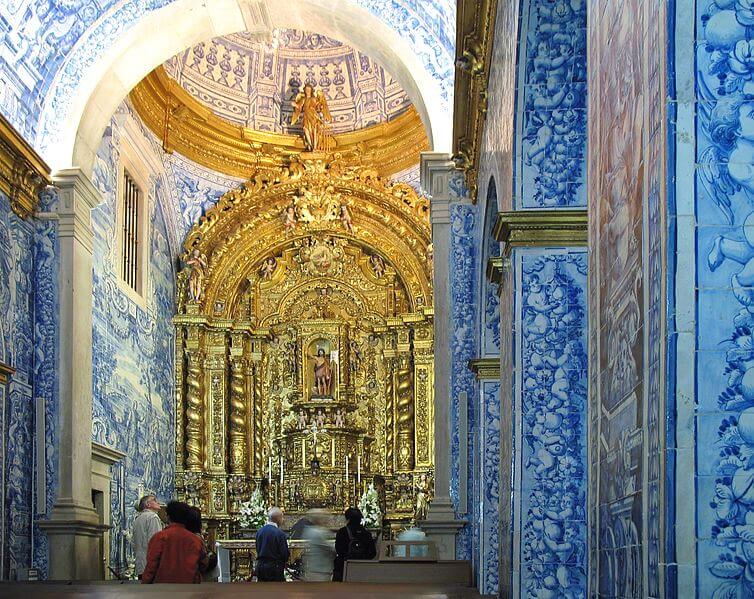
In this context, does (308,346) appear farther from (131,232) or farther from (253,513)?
(131,232)

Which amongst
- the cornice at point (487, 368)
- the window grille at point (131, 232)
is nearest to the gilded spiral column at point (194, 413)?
the window grille at point (131, 232)

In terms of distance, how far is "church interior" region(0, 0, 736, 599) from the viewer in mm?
3807

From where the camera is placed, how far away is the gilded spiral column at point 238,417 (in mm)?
23922

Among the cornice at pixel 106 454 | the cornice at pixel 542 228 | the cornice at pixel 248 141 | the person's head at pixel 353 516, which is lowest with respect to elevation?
the person's head at pixel 353 516

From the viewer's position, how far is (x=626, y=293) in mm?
4520

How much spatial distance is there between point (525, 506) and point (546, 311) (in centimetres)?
131

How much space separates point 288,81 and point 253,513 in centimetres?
852

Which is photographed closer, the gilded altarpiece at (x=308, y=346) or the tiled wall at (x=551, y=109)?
the tiled wall at (x=551, y=109)

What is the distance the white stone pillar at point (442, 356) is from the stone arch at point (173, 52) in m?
0.49

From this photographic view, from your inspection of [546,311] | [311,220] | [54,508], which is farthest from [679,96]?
[311,220]

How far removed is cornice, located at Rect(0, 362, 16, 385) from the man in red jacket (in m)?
6.12

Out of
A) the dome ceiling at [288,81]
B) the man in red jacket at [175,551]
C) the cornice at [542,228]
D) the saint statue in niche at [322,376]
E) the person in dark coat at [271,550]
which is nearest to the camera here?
the cornice at [542,228]

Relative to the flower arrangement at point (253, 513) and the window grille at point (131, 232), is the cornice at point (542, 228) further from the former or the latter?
the flower arrangement at point (253, 513)

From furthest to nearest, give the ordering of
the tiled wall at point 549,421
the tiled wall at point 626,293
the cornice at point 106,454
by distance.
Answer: the cornice at point 106,454 < the tiled wall at point 549,421 < the tiled wall at point 626,293
